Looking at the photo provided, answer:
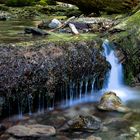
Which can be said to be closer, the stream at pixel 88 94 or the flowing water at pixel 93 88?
the stream at pixel 88 94

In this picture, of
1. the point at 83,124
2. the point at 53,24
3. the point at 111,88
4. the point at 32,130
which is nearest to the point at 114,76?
the point at 111,88

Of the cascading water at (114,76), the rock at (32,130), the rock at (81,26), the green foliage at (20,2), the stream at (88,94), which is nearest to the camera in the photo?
the rock at (32,130)

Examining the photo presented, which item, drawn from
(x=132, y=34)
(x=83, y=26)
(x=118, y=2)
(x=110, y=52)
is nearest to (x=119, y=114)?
(x=110, y=52)

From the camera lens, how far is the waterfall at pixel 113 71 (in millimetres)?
9742

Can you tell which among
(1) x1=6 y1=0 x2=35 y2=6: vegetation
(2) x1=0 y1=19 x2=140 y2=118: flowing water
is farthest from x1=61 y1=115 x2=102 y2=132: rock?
(1) x1=6 y1=0 x2=35 y2=6: vegetation

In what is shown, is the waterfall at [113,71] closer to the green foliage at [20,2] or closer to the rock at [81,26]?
the rock at [81,26]

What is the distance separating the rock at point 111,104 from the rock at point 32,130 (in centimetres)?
164

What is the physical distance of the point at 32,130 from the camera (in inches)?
266

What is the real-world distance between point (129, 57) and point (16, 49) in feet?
11.7

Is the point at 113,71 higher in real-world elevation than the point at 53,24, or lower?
lower

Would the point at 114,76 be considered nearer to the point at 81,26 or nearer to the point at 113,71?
the point at 113,71

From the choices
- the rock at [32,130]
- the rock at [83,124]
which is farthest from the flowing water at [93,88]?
the rock at [83,124]

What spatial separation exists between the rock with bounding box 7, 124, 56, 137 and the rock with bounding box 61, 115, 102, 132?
32cm

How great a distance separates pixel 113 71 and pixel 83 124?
316cm
